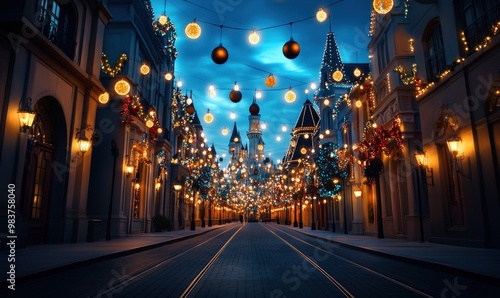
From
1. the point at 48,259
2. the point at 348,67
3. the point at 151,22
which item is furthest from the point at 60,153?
the point at 348,67

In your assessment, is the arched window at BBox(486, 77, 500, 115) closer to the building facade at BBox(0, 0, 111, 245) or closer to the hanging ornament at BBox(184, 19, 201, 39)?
the hanging ornament at BBox(184, 19, 201, 39)

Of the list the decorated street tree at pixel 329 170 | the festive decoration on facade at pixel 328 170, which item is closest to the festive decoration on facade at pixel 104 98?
the decorated street tree at pixel 329 170

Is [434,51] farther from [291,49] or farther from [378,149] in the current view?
[291,49]

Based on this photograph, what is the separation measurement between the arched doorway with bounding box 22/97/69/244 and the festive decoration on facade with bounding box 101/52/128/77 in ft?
23.3

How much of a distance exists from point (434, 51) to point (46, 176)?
60.2 feet

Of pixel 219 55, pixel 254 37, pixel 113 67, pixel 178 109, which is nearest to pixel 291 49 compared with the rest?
pixel 254 37

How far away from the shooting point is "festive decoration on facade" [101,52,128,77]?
2088cm

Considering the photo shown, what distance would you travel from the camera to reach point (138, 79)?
23.8m

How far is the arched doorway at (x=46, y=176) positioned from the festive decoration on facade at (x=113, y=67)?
7.10 m

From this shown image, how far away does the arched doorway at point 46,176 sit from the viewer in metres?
13.4

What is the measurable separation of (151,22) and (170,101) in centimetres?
883

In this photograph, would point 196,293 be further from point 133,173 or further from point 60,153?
point 133,173

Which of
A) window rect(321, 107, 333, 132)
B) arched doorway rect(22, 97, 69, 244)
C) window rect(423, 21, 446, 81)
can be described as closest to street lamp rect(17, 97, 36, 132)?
arched doorway rect(22, 97, 69, 244)

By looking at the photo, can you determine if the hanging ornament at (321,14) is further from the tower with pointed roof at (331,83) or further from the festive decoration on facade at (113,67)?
the tower with pointed roof at (331,83)
